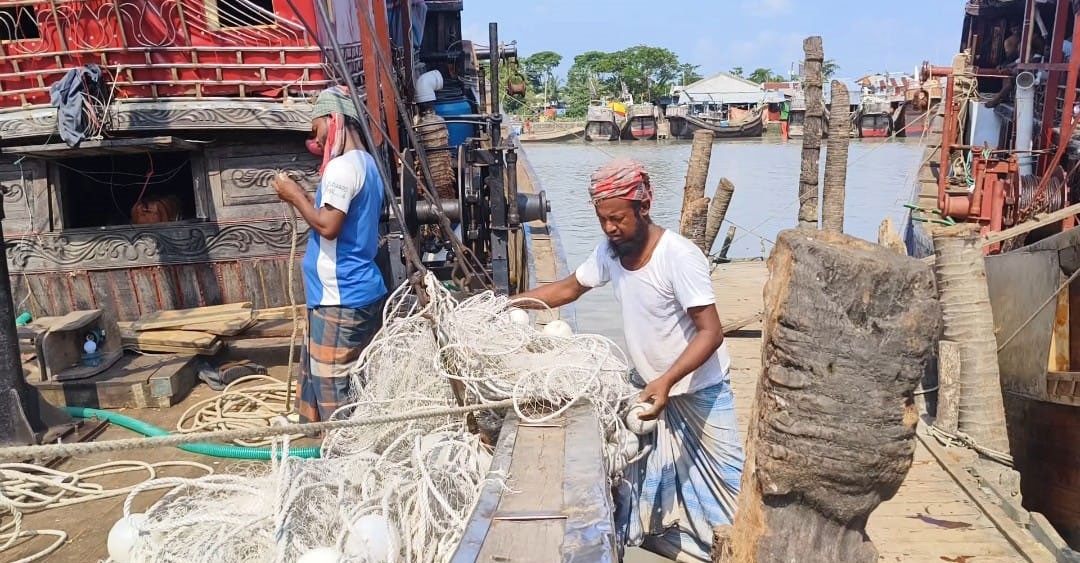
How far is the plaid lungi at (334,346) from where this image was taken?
11.7 feet

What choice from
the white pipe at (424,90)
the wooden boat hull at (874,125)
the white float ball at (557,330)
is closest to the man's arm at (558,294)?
the white float ball at (557,330)

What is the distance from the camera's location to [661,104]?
52906 millimetres

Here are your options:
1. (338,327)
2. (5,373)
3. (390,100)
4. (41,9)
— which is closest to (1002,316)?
(390,100)

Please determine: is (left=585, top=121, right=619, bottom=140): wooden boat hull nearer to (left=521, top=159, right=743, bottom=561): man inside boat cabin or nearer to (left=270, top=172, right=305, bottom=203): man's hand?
(left=270, top=172, right=305, bottom=203): man's hand

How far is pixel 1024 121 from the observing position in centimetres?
→ 1187

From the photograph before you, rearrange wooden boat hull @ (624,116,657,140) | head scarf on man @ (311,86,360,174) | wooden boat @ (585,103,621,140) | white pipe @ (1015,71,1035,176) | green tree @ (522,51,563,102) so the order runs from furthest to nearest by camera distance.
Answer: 1. green tree @ (522,51,563,102)
2. wooden boat hull @ (624,116,657,140)
3. wooden boat @ (585,103,621,140)
4. white pipe @ (1015,71,1035,176)
5. head scarf on man @ (311,86,360,174)

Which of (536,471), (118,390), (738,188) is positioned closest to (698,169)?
(118,390)

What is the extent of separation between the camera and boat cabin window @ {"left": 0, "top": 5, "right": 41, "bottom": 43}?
5418 mm

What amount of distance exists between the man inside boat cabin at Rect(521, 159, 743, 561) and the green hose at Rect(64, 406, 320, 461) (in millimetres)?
1676

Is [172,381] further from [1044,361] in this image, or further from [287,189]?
[1044,361]

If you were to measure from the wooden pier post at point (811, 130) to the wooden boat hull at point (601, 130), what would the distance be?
39077 millimetres

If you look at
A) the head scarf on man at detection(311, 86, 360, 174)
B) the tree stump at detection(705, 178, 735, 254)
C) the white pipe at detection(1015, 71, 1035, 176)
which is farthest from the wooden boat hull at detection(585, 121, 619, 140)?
the head scarf on man at detection(311, 86, 360, 174)

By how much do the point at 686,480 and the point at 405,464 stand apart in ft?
3.86

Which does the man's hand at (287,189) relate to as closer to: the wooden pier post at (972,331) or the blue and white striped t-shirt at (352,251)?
the blue and white striped t-shirt at (352,251)
